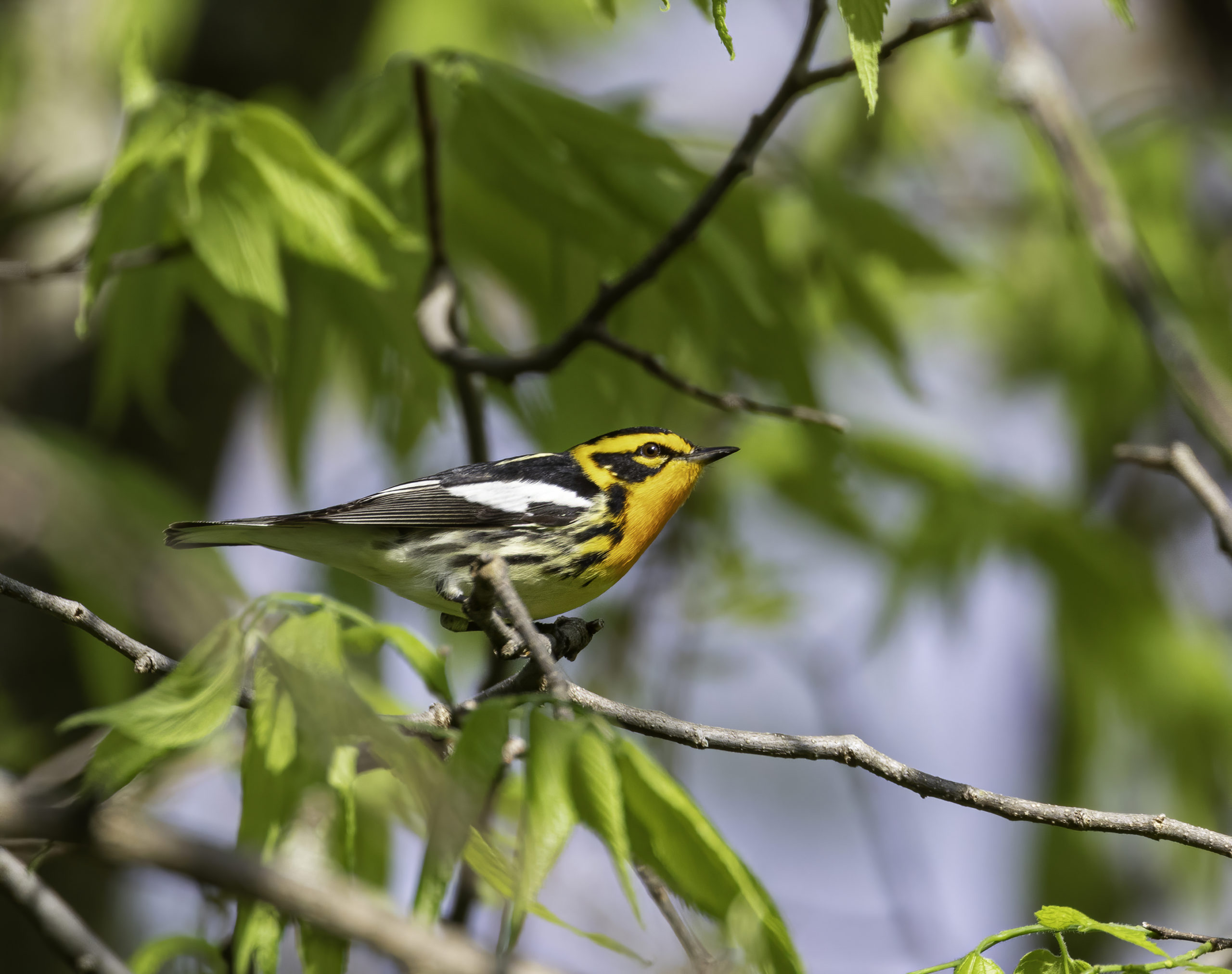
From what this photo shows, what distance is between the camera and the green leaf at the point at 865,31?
163cm

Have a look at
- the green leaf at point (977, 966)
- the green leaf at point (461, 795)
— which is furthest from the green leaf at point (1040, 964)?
the green leaf at point (461, 795)

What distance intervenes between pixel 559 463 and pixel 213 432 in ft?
6.86

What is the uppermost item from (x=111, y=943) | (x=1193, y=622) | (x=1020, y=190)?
(x=1020, y=190)

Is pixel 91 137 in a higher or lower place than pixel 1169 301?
lower

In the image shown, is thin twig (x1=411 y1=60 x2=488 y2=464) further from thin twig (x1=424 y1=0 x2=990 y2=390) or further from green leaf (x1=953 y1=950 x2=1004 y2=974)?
green leaf (x1=953 y1=950 x2=1004 y2=974)

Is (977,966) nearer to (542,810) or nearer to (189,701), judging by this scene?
(542,810)

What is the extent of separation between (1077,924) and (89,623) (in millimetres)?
1566

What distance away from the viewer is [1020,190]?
23.1ft

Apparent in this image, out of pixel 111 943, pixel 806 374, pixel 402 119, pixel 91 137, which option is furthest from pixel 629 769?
pixel 91 137

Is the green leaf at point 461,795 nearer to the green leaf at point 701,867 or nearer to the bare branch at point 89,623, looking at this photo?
the green leaf at point 701,867

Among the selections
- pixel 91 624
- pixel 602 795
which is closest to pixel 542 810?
pixel 602 795

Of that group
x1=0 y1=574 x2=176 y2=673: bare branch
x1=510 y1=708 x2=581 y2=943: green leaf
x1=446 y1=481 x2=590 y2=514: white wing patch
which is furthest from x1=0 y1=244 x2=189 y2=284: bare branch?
x1=510 y1=708 x2=581 y2=943: green leaf

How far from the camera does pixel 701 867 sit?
1758mm

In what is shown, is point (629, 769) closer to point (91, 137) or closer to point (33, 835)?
point (33, 835)
